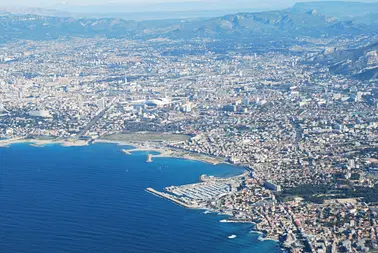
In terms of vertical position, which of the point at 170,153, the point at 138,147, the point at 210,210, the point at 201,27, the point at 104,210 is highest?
the point at 104,210

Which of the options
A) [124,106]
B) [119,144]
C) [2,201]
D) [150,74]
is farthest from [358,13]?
[2,201]

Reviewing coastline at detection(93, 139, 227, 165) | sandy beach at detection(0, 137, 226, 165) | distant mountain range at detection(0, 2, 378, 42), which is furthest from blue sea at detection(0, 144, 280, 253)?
distant mountain range at detection(0, 2, 378, 42)

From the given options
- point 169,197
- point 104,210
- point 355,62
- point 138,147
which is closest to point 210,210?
point 169,197

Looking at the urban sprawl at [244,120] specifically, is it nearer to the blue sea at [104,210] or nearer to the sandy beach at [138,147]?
the sandy beach at [138,147]

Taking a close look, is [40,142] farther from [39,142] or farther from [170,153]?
[170,153]

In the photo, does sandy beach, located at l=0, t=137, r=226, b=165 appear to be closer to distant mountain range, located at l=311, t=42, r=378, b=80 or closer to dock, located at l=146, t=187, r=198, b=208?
dock, located at l=146, t=187, r=198, b=208

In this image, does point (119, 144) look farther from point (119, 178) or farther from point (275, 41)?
point (275, 41)

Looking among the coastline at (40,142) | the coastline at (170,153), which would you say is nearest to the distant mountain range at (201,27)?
the coastline at (40,142)
